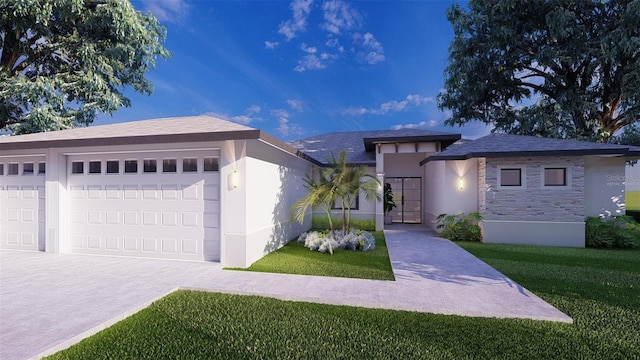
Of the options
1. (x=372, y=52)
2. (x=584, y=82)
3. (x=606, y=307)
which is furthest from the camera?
(x=372, y=52)

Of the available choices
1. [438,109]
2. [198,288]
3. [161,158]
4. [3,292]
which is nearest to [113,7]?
[161,158]

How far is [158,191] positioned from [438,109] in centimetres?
1913

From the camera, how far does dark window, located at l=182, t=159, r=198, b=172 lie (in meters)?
7.51

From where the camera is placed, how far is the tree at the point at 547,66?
1507cm

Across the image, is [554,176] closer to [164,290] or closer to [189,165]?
[189,165]

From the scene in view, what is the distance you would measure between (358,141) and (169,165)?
12511mm

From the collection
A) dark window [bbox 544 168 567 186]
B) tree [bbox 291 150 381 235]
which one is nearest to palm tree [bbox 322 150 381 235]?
tree [bbox 291 150 381 235]

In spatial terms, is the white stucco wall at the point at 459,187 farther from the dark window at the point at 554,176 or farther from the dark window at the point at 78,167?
the dark window at the point at 78,167

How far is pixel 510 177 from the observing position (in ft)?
34.5

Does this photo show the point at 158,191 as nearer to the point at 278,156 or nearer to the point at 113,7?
the point at 278,156

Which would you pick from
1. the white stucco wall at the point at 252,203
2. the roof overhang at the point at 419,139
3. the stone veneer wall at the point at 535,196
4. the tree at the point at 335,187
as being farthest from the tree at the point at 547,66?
the white stucco wall at the point at 252,203

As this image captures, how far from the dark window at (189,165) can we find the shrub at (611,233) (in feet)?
43.1

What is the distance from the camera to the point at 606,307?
463cm

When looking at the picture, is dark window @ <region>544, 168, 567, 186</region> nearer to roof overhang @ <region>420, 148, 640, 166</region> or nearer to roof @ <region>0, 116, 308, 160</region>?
roof overhang @ <region>420, 148, 640, 166</region>
